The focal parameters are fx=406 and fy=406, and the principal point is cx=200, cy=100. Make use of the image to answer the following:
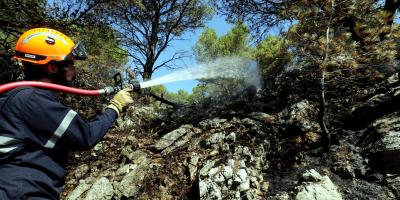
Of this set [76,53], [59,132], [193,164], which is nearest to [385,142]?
[193,164]

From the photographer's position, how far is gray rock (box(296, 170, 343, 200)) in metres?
5.33

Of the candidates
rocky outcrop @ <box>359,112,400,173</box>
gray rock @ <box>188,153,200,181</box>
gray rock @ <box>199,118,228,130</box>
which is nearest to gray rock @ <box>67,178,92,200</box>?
gray rock @ <box>188,153,200,181</box>

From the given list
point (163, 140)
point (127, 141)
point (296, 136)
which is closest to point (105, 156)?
point (127, 141)

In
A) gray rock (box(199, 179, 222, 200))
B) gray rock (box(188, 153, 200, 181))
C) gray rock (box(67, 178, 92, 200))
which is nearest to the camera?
gray rock (box(199, 179, 222, 200))

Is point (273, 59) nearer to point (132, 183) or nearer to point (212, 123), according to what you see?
point (212, 123)

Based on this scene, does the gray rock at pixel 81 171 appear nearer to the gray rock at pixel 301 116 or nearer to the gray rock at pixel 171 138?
the gray rock at pixel 171 138

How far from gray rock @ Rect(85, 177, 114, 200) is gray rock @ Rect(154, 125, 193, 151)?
4.30 feet

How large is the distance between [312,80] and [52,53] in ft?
22.0

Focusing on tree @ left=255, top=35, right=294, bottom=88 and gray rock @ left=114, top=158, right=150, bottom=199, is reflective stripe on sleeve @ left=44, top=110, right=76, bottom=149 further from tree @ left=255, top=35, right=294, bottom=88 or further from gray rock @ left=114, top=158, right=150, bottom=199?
tree @ left=255, top=35, right=294, bottom=88

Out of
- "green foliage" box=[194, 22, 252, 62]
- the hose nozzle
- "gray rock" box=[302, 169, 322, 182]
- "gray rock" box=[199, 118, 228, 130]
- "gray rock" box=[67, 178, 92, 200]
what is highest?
"green foliage" box=[194, 22, 252, 62]

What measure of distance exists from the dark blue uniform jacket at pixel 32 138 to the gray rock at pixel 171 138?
520 centimetres

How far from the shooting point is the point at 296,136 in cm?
702

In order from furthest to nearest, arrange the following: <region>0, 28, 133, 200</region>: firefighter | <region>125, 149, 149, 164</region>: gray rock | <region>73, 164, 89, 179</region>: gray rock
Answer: <region>73, 164, 89, 179</region>: gray rock, <region>125, 149, 149, 164</region>: gray rock, <region>0, 28, 133, 200</region>: firefighter

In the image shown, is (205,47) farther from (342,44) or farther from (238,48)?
(342,44)
